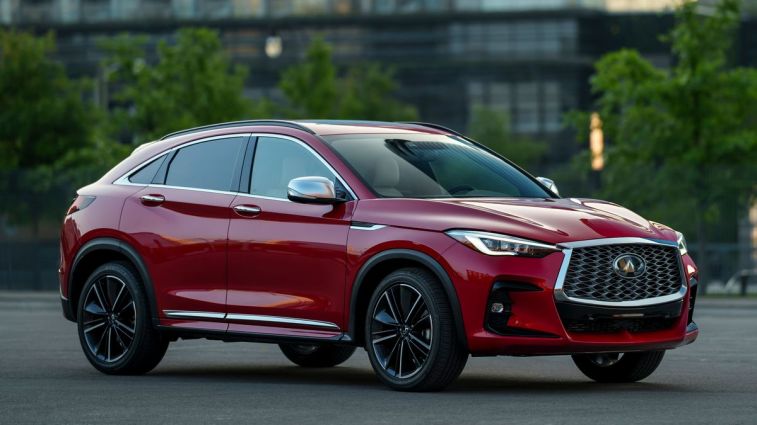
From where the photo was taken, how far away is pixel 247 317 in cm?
1147

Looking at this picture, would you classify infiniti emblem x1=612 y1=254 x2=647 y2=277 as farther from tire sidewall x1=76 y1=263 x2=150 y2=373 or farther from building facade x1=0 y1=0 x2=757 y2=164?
building facade x1=0 y1=0 x2=757 y2=164

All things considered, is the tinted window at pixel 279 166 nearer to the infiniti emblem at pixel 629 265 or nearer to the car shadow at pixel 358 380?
the car shadow at pixel 358 380

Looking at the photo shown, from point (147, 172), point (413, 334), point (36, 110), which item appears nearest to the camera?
point (413, 334)

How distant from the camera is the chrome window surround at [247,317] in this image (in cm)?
1101

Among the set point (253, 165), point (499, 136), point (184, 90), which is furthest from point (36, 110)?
point (253, 165)

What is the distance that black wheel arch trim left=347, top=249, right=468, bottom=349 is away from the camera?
10.2 m

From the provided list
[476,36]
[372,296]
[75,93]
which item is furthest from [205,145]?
[476,36]

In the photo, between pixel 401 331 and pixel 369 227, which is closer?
pixel 401 331

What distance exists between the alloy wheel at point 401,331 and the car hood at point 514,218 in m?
0.45

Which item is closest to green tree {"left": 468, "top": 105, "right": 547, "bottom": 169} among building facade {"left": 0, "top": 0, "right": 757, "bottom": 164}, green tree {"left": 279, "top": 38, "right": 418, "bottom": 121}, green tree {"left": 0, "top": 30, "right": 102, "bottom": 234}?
building facade {"left": 0, "top": 0, "right": 757, "bottom": 164}

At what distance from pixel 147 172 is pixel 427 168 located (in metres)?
2.45

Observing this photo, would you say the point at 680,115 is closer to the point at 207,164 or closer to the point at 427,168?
the point at 207,164

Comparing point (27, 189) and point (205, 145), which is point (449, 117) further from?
point (205, 145)

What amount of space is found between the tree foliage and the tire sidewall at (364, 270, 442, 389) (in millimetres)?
22509
